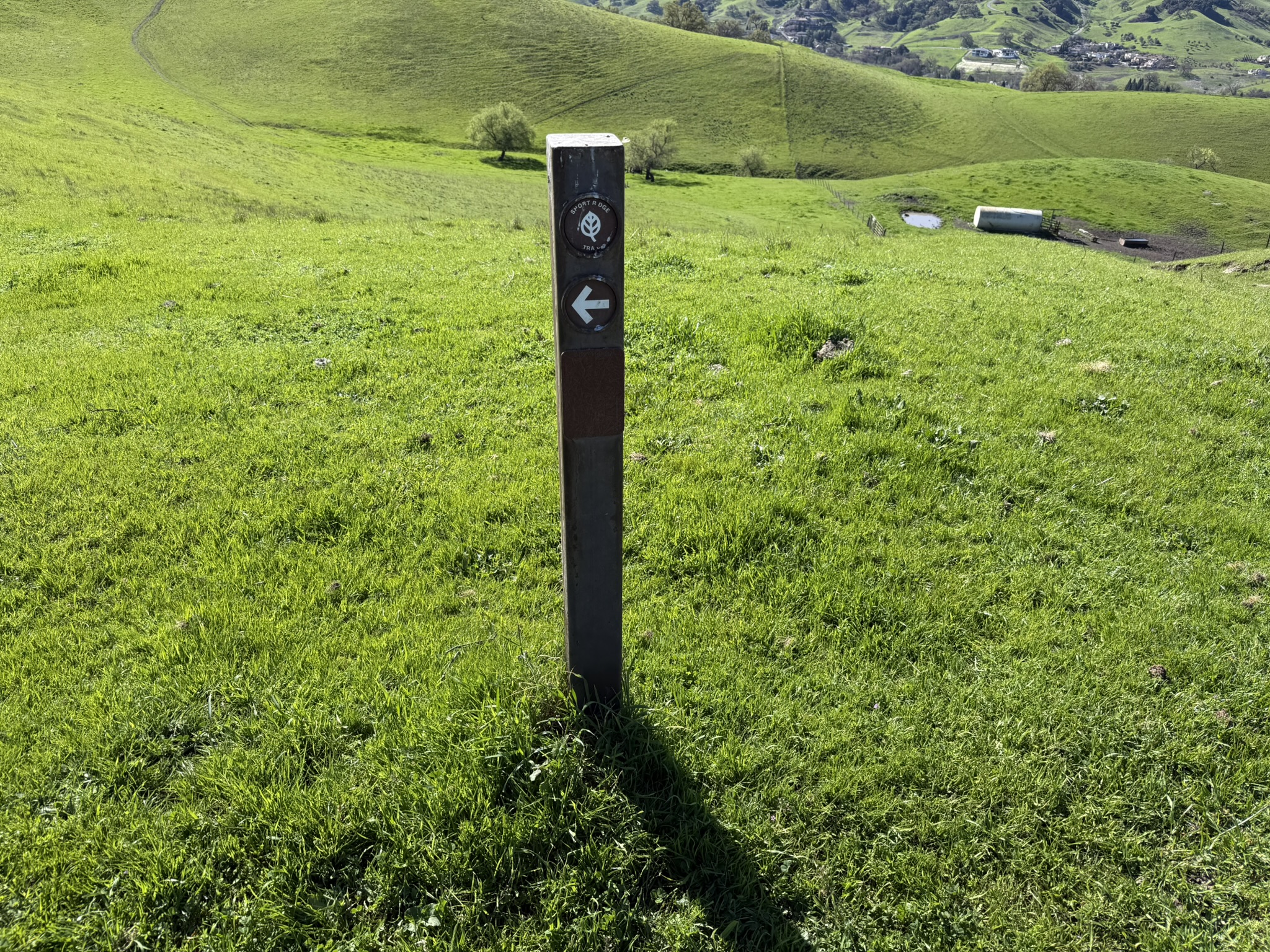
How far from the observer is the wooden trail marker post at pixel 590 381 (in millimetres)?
3264

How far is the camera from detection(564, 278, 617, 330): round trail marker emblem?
11.0 feet

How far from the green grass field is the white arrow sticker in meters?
2.28

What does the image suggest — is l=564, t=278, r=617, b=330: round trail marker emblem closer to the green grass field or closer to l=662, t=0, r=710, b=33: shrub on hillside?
the green grass field

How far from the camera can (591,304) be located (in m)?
3.40

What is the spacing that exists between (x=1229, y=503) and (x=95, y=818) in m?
9.17

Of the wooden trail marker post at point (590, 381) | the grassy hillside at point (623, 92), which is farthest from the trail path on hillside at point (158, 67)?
the wooden trail marker post at point (590, 381)

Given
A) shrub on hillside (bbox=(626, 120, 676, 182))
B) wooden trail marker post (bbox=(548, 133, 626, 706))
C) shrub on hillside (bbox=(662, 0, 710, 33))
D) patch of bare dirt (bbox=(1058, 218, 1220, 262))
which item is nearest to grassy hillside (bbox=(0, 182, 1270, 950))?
wooden trail marker post (bbox=(548, 133, 626, 706))

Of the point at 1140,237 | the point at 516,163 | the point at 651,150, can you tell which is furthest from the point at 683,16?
the point at 1140,237

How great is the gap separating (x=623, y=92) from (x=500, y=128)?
101 ft

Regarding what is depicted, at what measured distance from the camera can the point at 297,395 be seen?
852 cm

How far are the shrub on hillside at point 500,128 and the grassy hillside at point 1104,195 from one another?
36876 millimetres

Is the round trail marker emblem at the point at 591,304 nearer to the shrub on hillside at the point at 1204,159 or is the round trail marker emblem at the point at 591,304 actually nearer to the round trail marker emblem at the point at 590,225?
the round trail marker emblem at the point at 590,225

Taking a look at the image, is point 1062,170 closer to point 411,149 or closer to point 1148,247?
point 1148,247

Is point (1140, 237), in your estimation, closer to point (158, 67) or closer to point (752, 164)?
point (752, 164)
